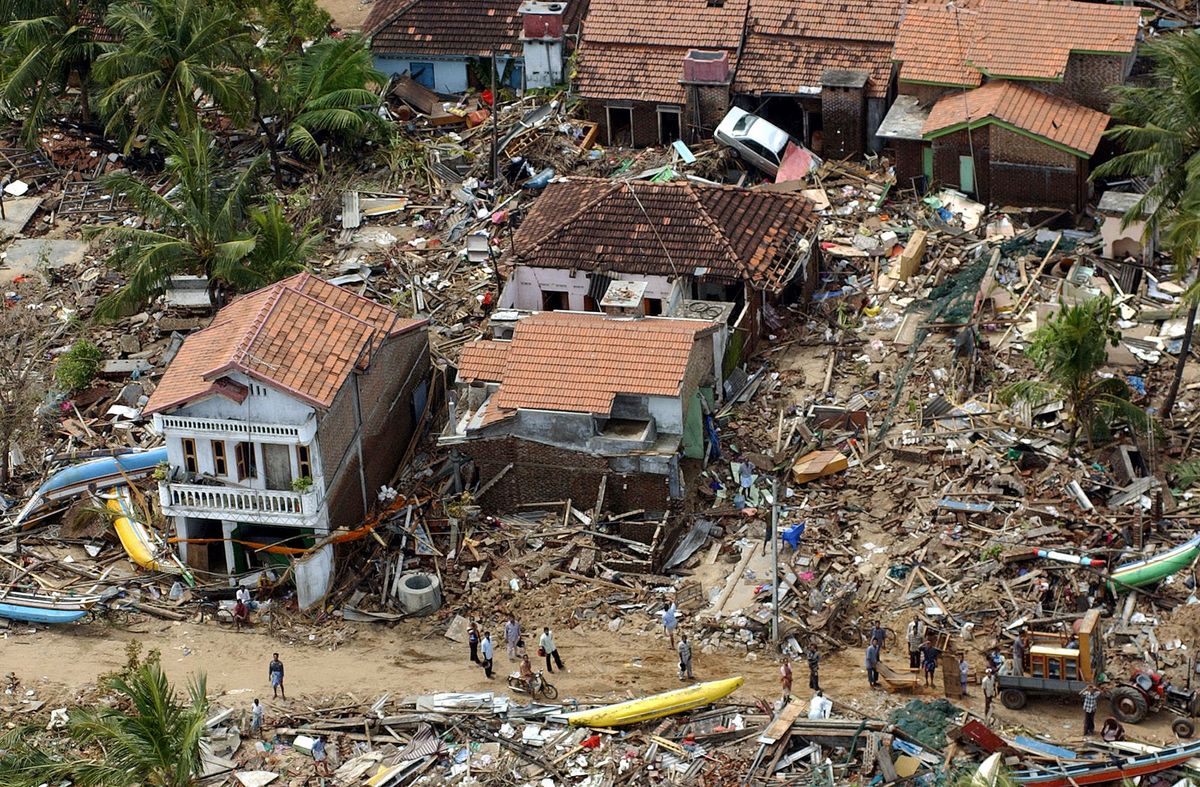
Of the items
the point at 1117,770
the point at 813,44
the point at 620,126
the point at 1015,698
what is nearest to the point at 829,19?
the point at 813,44

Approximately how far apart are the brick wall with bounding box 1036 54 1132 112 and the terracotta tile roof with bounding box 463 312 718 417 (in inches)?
571

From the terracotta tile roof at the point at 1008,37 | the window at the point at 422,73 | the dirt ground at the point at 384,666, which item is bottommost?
the dirt ground at the point at 384,666

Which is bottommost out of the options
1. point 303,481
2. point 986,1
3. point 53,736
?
point 53,736

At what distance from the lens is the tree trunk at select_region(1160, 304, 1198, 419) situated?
42.5m

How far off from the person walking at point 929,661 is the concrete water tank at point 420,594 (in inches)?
386

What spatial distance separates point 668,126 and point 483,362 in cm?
1519

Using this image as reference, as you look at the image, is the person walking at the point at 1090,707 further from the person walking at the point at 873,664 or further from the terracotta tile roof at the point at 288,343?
the terracotta tile roof at the point at 288,343

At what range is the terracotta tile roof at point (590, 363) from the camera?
41.4 metres

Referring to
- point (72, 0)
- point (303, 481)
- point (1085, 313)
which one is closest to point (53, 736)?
point (303, 481)

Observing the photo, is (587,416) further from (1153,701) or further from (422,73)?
(422,73)

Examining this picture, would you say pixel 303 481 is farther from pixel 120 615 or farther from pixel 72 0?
pixel 72 0

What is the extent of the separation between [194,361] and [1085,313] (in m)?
18.3

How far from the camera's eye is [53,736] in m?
36.8

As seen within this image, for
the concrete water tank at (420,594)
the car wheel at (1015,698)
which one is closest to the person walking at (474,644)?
the concrete water tank at (420,594)
